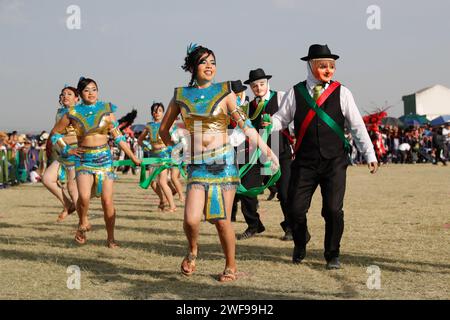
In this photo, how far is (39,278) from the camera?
656cm

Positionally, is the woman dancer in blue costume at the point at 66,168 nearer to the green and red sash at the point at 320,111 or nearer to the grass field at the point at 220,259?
the grass field at the point at 220,259

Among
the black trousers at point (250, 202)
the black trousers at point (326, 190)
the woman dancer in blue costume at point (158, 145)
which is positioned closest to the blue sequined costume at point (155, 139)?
the woman dancer in blue costume at point (158, 145)

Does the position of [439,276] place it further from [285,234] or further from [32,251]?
[32,251]

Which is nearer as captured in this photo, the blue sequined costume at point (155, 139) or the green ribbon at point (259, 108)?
the green ribbon at point (259, 108)

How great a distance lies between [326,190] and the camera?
6992 millimetres

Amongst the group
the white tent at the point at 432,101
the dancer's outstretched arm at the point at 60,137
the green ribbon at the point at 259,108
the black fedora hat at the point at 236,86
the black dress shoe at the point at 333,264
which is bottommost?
the black dress shoe at the point at 333,264

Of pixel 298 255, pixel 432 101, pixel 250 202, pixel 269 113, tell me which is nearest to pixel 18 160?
pixel 250 202

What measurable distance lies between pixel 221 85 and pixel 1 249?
3850 mm

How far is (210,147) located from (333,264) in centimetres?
174

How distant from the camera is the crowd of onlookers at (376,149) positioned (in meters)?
22.7

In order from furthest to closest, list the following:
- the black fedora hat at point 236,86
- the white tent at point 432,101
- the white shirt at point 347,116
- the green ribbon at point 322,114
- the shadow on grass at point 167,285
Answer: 1. the white tent at point 432,101
2. the black fedora hat at point 236,86
3. the white shirt at point 347,116
4. the green ribbon at point 322,114
5. the shadow on grass at point 167,285

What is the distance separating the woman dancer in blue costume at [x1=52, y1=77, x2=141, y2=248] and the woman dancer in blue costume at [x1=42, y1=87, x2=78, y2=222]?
0.78ft

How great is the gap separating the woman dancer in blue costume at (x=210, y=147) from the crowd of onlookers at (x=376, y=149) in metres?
15.6
